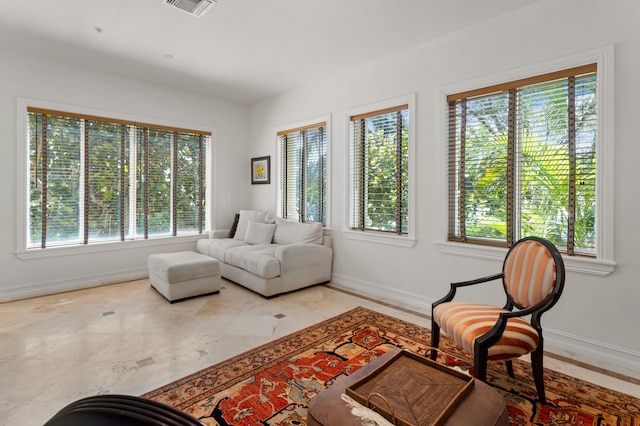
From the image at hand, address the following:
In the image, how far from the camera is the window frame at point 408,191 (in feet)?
11.8

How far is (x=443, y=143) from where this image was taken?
3350mm

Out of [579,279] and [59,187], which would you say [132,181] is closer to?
[59,187]

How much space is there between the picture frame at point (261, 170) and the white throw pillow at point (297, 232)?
0.98 meters

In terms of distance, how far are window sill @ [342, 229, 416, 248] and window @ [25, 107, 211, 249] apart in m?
2.69

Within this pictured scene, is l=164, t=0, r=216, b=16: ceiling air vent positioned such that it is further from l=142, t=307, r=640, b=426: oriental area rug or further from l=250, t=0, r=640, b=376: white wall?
l=142, t=307, r=640, b=426: oriental area rug

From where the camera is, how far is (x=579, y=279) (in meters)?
2.56

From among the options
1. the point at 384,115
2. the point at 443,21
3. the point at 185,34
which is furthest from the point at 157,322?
the point at 443,21

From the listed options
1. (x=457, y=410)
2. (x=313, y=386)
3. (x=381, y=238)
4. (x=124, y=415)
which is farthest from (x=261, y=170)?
(x=124, y=415)

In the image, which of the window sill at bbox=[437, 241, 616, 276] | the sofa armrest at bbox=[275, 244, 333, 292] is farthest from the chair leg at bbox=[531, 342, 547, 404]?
the sofa armrest at bbox=[275, 244, 333, 292]

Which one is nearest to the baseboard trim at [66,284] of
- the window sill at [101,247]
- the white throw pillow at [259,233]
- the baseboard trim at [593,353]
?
the window sill at [101,247]

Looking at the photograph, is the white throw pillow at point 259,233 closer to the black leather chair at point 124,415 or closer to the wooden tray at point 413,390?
the wooden tray at point 413,390

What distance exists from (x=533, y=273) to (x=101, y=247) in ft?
16.1

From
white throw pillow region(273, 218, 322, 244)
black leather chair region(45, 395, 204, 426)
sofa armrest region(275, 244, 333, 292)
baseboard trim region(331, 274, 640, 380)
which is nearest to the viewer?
black leather chair region(45, 395, 204, 426)

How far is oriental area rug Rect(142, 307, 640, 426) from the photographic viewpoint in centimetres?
181
